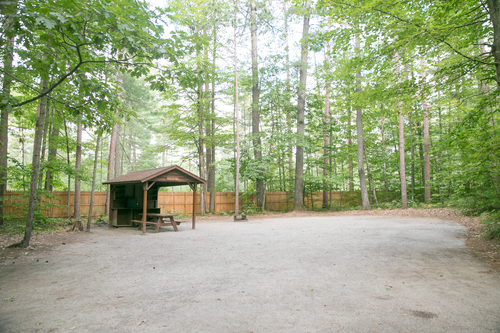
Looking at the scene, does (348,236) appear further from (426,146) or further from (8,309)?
(426,146)

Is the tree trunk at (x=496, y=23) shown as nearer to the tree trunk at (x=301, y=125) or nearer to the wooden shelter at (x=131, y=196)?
the wooden shelter at (x=131, y=196)

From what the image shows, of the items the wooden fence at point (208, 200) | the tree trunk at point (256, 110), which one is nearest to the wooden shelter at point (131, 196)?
the wooden fence at point (208, 200)

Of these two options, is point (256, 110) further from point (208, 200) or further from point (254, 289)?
point (254, 289)

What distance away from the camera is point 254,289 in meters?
3.61

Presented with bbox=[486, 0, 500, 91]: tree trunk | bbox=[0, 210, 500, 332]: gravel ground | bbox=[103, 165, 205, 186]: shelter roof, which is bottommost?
bbox=[0, 210, 500, 332]: gravel ground

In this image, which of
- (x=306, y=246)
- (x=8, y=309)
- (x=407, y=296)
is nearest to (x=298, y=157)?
(x=306, y=246)

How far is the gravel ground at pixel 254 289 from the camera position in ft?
8.73

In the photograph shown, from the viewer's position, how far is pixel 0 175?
9.81 m

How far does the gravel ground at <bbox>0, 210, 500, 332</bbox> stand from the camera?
2662 millimetres

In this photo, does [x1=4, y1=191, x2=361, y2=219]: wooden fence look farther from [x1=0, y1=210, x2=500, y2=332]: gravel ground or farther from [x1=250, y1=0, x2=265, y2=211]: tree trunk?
[x1=0, y1=210, x2=500, y2=332]: gravel ground

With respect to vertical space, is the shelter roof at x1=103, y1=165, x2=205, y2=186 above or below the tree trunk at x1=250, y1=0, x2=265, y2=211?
below

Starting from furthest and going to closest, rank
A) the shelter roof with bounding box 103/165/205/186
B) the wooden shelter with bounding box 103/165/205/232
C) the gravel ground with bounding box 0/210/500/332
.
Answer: the wooden shelter with bounding box 103/165/205/232 → the shelter roof with bounding box 103/165/205/186 → the gravel ground with bounding box 0/210/500/332

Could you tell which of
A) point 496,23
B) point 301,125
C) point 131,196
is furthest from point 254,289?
point 301,125

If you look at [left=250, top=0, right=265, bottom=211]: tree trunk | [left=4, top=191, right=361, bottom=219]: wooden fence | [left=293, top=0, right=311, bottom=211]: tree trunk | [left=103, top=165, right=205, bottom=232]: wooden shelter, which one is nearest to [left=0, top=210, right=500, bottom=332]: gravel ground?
[left=103, top=165, right=205, bottom=232]: wooden shelter
